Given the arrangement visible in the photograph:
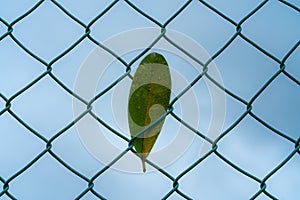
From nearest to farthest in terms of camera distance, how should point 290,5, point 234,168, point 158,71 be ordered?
point 158,71, point 234,168, point 290,5

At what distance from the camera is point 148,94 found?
0.97 m

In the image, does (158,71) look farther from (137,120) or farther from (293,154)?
(293,154)

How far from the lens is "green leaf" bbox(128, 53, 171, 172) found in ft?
3.14

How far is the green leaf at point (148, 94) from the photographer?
958 mm

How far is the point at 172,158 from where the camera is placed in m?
1.02

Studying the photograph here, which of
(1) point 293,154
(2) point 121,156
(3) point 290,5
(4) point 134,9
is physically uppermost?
(3) point 290,5

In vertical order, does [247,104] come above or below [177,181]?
above

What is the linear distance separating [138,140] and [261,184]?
0.95 feet

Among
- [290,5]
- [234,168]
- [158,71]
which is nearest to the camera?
Result: [158,71]

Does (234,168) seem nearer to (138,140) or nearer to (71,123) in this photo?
(138,140)

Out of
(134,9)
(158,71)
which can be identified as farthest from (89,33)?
(158,71)

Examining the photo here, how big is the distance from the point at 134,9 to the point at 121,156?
11.6 inches

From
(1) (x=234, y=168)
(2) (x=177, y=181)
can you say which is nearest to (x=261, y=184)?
(1) (x=234, y=168)

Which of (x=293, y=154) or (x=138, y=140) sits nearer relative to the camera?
(x=138, y=140)
